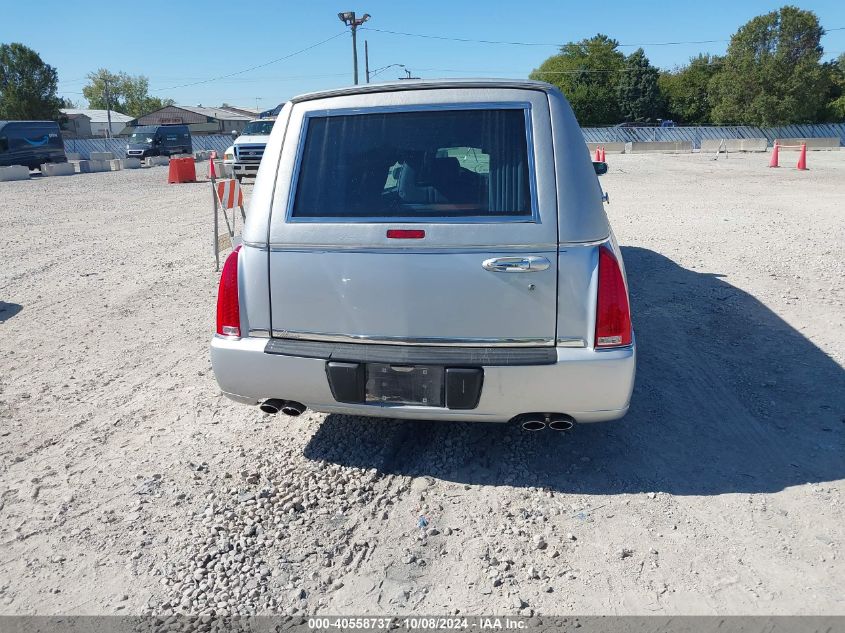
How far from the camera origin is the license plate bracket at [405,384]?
315cm

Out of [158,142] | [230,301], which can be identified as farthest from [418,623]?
[158,142]

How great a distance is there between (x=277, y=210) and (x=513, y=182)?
46.6 inches

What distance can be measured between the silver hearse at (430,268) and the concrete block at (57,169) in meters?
30.2

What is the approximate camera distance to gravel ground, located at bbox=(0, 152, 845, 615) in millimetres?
2719

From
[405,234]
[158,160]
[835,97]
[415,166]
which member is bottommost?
[405,234]

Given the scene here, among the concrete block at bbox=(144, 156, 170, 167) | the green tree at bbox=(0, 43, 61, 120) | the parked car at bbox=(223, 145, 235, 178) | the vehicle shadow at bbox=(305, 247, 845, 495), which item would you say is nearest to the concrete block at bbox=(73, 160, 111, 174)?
the concrete block at bbox=(144, 156, 170, 167)

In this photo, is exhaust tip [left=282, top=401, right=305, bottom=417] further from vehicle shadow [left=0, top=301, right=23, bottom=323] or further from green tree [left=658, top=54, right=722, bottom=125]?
green tree [left=658, top=54, right=722, bottom=125]

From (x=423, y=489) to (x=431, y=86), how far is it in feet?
6.76

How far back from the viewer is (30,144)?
30578 mm

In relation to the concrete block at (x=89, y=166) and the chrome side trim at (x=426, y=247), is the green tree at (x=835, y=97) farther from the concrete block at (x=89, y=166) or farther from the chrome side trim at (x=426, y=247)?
the chrome side trim at (x=426, y=247)

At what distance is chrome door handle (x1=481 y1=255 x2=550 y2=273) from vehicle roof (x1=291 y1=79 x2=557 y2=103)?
0.89m

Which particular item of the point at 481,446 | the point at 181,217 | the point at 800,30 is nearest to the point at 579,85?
the point at 800,30

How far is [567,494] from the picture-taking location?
3.38m

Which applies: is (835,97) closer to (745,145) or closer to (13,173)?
(745,145)
